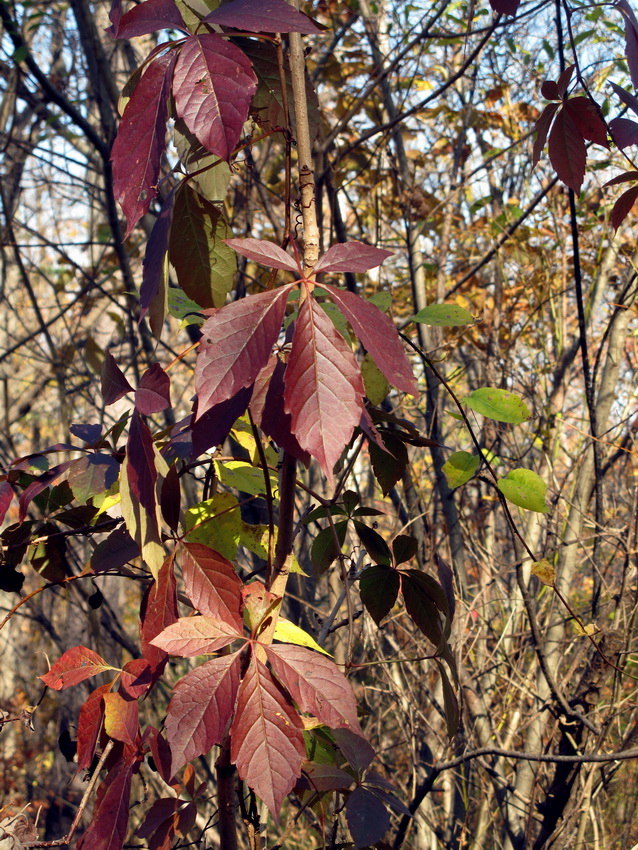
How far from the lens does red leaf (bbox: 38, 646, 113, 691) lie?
31.8 inches

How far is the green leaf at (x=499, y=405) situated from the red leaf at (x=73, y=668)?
1.93 feet

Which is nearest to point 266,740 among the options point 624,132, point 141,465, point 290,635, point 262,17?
point 290,635

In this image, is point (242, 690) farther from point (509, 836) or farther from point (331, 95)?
point (331, 95)

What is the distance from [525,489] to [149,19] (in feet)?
2.45

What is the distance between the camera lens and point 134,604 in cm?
855

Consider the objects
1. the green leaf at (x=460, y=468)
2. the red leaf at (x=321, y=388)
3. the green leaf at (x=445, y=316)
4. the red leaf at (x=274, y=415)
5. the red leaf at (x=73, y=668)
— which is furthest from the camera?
the green leaf at (x=460, y=468)

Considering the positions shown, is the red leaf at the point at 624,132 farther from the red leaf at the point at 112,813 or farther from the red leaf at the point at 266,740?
the red leaf at the point at 112,813

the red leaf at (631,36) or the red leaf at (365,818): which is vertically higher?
the red leaf at (631,36)

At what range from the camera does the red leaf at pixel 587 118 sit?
0.95 meters

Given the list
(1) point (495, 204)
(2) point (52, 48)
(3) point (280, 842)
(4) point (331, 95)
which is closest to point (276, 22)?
(3) point (280, 842)

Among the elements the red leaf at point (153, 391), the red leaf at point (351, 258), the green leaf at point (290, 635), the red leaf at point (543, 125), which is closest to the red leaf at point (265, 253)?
the red leaf at point (351, 258)

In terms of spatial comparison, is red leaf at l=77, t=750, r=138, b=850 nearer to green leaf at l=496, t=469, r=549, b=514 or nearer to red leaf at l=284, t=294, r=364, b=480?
red leaf at l=284, t=294, r=364, b=480

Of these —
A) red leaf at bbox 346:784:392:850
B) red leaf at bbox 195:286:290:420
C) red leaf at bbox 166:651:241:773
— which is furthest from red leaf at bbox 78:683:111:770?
red leaf at bbox 195:286:290:420

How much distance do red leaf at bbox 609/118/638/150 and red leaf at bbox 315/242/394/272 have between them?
41 centimetres
